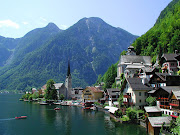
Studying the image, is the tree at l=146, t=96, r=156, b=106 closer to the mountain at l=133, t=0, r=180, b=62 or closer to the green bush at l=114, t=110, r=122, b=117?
the green bush at l=114, t=110, r=122, b=117

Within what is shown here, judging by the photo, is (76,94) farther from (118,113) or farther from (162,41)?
(118,113)

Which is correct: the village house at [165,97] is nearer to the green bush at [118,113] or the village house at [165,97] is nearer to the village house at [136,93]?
the village house at [136,93]

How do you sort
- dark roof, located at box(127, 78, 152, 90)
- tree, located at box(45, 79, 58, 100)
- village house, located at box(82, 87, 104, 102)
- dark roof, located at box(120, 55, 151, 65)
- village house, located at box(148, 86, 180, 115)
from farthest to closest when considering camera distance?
tree, located at box(45, 79, 58, 100) → village house, located at box(82, 87, 104, 102) → dark roof, located at box(120, 55, 151, 65) → dark roof, located at box(127, 78, 152, 90) → village house, located at box(148, 86, 180, 115)

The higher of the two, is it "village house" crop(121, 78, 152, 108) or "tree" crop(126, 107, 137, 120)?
"village house" crop(121, 78, 152, 108)

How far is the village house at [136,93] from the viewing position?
60281mm

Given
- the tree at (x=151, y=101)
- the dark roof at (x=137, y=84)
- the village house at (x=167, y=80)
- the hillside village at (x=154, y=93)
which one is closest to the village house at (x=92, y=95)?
the hillside village at (x=154, y=93)

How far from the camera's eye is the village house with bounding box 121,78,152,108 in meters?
60.3

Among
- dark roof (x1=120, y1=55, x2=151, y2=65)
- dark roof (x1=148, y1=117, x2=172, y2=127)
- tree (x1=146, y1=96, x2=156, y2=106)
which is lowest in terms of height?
dark roof (x1=148, y1=117, x2=172, y2=127)

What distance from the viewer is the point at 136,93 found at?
60.5 m

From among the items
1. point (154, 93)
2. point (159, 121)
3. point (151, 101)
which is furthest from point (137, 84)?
point (159, 121)

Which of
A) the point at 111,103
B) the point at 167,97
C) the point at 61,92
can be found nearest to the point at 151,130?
the point at 167,97

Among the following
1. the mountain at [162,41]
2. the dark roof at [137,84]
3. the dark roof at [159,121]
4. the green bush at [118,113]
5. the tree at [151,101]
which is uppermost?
the mountain at [162,41]

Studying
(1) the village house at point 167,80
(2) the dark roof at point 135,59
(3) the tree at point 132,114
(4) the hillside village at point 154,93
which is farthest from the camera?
(2) the dark roof at point 135,59

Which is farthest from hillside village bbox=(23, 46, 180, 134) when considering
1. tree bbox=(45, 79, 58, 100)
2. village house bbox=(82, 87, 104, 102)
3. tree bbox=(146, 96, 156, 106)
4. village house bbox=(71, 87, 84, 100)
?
village house bbox=(71, 87, 84, 100)
